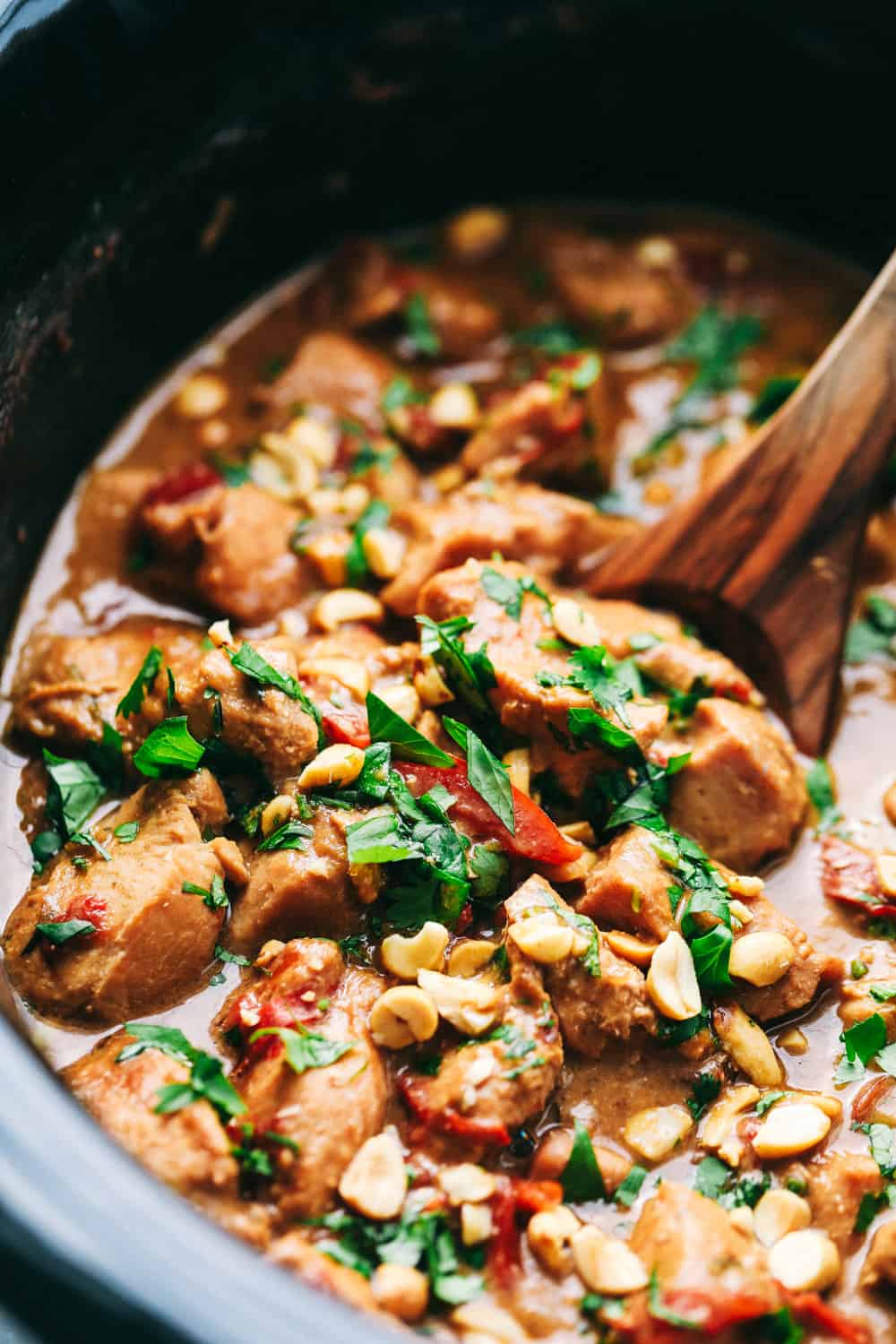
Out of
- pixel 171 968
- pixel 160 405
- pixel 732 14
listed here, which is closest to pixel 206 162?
pixel 160 405

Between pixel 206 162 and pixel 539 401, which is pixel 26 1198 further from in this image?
pixel 206 162

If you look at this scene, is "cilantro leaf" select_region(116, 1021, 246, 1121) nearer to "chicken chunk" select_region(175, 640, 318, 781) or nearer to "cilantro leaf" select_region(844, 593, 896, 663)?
"chicken chunk" select_region(175, 640, 318, 781)

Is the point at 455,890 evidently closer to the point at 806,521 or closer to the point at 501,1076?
the point at 501,1076

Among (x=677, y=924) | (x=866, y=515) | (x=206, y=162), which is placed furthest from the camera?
(x=206, y=162)

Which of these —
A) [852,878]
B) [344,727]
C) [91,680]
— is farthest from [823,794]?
[91,680]

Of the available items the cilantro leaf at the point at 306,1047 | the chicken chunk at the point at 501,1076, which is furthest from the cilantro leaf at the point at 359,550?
the cilantro leaf at the point at 306,1047

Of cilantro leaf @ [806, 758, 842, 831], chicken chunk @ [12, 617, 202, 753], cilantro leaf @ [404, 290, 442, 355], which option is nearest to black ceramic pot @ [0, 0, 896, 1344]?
chicken chunk @ [12, 617, 202, 753]
